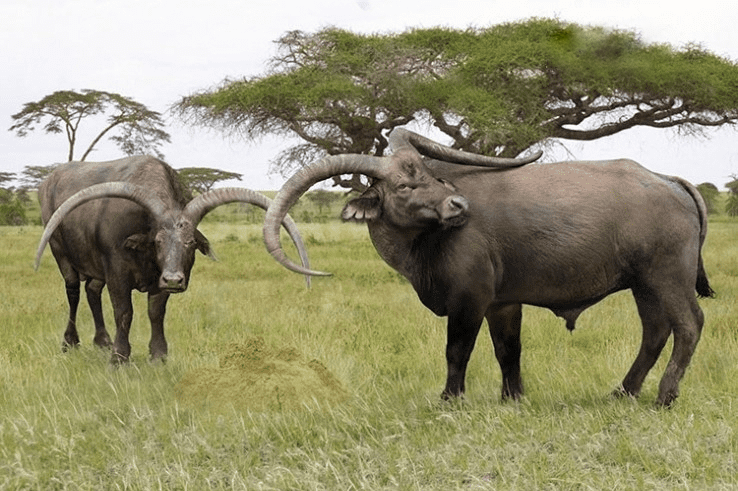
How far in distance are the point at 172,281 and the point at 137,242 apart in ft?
2.26

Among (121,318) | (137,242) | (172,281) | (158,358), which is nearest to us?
(172,281)

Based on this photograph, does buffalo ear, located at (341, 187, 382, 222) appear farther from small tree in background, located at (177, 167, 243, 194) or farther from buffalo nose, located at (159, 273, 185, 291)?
small tree in background, located at (177, 167, 243, 194)

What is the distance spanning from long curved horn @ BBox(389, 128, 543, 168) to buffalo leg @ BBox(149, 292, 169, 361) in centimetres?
275

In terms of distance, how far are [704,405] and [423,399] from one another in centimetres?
164

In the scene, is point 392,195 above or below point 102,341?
above

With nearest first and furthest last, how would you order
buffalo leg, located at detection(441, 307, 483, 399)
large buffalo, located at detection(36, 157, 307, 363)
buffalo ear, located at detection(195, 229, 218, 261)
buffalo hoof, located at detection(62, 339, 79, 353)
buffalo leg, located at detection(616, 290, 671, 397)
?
buffalo leg, located at detection(441, 307, 483, 399), buffalo leg, located at detection(616, 290, 671, 397), large buffalo, located at detection(36, 157, 307, 363), buffalo ear, located at detection(195, 229, 218, 261), buffalo hoof, located at detection(62, 339, 79, 353)

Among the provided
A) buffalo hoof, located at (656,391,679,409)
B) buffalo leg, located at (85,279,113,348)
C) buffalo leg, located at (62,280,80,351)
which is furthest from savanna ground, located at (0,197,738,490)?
buffalo leg, located at (85,279,113,348)

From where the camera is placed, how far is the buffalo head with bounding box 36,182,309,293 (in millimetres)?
5535

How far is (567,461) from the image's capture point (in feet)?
12.6

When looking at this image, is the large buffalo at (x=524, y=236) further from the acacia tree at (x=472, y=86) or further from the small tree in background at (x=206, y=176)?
the small tree in background at (x=206, y=176)

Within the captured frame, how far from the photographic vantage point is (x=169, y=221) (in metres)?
5.68

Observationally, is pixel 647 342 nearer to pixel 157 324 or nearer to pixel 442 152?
pixel 442 152

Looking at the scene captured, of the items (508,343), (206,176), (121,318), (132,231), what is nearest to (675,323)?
(508,343)

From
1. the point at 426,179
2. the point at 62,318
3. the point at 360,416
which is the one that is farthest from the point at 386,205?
the point at 62,318
